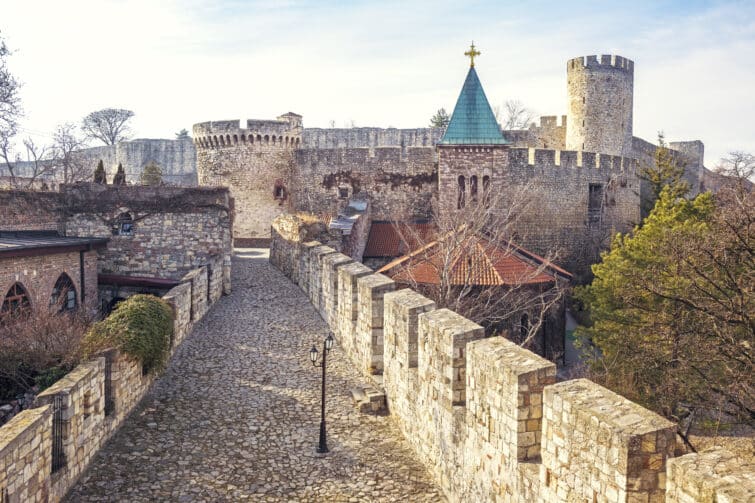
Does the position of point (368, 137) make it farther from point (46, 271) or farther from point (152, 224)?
point (46, 271)

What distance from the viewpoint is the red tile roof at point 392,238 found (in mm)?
24969

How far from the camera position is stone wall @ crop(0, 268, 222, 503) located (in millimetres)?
6230

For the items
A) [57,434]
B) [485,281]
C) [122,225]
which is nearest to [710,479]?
[57,434]

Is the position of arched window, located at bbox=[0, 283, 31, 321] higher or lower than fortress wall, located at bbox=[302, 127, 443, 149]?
lower

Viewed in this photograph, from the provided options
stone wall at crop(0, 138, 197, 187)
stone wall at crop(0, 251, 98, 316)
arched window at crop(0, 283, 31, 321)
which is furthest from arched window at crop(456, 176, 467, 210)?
stone wall at crop(0, 138, 197, 187)

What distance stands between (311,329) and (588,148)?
90.2 ft

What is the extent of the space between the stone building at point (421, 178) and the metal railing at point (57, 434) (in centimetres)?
1965

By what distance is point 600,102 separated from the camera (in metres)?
37.1

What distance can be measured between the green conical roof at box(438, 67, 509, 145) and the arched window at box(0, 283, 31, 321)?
1594cm

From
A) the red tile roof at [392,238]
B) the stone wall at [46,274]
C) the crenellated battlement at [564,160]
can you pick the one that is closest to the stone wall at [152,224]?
the stone wall at [46,274]

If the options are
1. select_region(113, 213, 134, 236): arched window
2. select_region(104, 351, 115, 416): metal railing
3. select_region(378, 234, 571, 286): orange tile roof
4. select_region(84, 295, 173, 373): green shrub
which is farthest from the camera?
select_region(113, 213, 134, 236): arched window

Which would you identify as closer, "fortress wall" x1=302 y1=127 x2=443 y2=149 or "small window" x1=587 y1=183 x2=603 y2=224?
"small window" x1=587 y1=183 x2=603 y2=224

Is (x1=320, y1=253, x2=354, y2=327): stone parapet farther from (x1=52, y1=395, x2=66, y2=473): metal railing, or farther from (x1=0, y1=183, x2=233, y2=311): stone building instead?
(x1=52, y1=395, x2=66, y2=473): metal railing

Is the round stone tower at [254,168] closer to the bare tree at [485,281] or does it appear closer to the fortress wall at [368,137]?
the fortress wall at [368,137]
